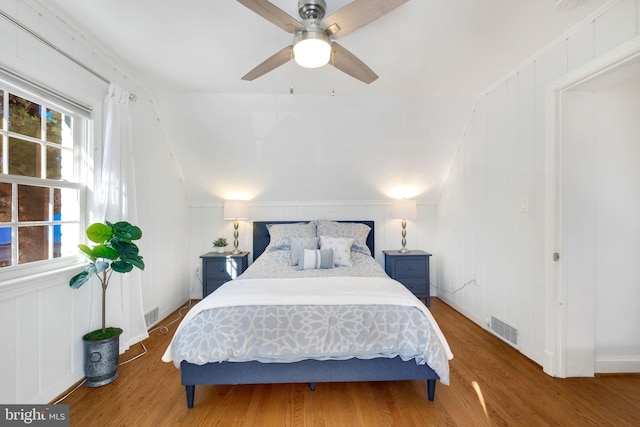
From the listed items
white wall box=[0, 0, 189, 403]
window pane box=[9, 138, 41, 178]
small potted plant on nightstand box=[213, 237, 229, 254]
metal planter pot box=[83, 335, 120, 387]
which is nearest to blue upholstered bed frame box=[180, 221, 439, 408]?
metal planter pot box=[83, 335, 120, 387]

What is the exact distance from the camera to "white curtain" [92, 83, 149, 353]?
2.25 metres

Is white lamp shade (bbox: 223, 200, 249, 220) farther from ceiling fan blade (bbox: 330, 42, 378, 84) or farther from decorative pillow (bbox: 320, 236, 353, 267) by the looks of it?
ceiling fan blade (bbox: 330, 42, 378, 84)

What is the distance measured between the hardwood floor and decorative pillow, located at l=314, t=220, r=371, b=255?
169 cm

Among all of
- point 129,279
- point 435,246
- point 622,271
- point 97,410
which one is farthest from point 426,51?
point 97,410

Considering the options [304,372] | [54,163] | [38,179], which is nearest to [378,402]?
[304,372]

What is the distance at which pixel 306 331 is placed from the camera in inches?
68.9

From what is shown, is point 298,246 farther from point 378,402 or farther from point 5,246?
point 5,246

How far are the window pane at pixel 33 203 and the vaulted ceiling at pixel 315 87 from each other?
1.17m

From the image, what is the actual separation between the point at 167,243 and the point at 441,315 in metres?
3.35

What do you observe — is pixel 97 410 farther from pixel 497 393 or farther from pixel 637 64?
pixel 637 64

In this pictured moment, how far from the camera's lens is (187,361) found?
67.4 inches

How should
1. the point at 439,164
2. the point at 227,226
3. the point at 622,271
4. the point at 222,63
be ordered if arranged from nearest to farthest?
the point at 622,271
the point at 222,63
the point at 439,164
the point at 227,226

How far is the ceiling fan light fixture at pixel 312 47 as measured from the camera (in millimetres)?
1395

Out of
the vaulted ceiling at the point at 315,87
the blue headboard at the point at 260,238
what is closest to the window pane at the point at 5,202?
the vaulted ceiling at the point at 315,87
